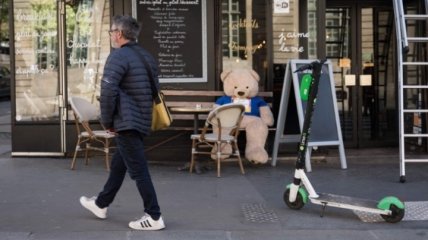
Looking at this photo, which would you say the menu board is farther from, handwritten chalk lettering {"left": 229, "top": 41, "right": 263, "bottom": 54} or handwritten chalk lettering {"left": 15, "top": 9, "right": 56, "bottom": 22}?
handwritten chalk lettering {"left": 15, "top": 9, "right": 56, "bottom": 22}

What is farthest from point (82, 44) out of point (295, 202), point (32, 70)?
point (295, 202)

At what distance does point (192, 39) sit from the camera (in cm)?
972

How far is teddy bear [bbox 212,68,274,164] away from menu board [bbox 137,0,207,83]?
585 millimetres

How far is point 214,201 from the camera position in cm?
711

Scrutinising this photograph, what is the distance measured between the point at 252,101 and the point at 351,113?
2200 mm

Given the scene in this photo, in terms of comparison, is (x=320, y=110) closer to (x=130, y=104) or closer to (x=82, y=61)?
(x=82, y=61)

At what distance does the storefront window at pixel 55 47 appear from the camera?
993 centimetres

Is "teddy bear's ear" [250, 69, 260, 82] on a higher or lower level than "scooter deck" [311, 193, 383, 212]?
higher

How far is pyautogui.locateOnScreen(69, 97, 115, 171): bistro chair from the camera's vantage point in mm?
8805

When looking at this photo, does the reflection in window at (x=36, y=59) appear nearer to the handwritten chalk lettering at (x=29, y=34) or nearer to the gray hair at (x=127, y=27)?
the handwritten chalk lettering at (x=29, y=34)

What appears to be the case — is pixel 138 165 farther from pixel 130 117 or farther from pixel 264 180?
pixel 264 180

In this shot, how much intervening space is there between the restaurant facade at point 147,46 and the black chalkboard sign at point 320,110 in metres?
0.79

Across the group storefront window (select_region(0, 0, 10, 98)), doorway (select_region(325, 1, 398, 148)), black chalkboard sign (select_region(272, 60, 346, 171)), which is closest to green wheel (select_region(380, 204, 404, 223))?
black chalkboard sign (select_region(272, 60, 346, 171))

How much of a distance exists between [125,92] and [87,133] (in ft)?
10.7
